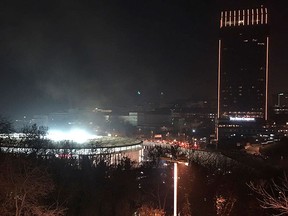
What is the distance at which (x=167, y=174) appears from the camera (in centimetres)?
1880

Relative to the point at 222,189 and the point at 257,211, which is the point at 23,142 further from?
the point at 257,211

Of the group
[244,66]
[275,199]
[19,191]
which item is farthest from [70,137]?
[244,66]

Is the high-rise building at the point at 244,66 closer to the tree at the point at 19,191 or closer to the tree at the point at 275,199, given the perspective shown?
the tree at the point at 275,199

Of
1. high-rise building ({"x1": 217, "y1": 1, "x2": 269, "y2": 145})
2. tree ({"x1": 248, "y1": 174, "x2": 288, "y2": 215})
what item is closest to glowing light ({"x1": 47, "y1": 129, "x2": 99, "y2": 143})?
tree ({"x1": 248, "y1": 174, "x2": 288, "y2": 215})

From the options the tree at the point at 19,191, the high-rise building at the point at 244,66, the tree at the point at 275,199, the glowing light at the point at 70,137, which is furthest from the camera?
the high-rise building at the point at 244,66

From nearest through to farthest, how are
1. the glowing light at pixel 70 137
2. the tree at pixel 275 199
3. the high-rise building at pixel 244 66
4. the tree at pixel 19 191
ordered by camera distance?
the tree at pixel 275 199, the tree at pixel 19 191, the glowing light at pixel 70 137, the high-rise building at pixel 244 66

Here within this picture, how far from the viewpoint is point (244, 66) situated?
185 ft

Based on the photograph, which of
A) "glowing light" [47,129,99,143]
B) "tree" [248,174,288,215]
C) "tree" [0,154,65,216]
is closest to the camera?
"tree" [248,174,288,215]

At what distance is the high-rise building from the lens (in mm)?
55406

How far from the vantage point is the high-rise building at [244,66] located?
55.4m

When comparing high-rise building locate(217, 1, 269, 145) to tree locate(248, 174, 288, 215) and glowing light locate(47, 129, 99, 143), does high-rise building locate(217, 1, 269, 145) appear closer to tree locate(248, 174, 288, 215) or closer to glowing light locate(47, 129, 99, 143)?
glowing light locate(47, 129, 99, 143)

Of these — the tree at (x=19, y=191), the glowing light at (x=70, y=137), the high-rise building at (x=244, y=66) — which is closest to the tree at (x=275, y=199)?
the tree at (x=19, y=191)

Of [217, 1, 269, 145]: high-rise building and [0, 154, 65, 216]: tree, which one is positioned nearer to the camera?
[0, 154, 65, 216]: tree

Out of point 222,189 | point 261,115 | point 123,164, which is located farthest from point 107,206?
point 261,115
